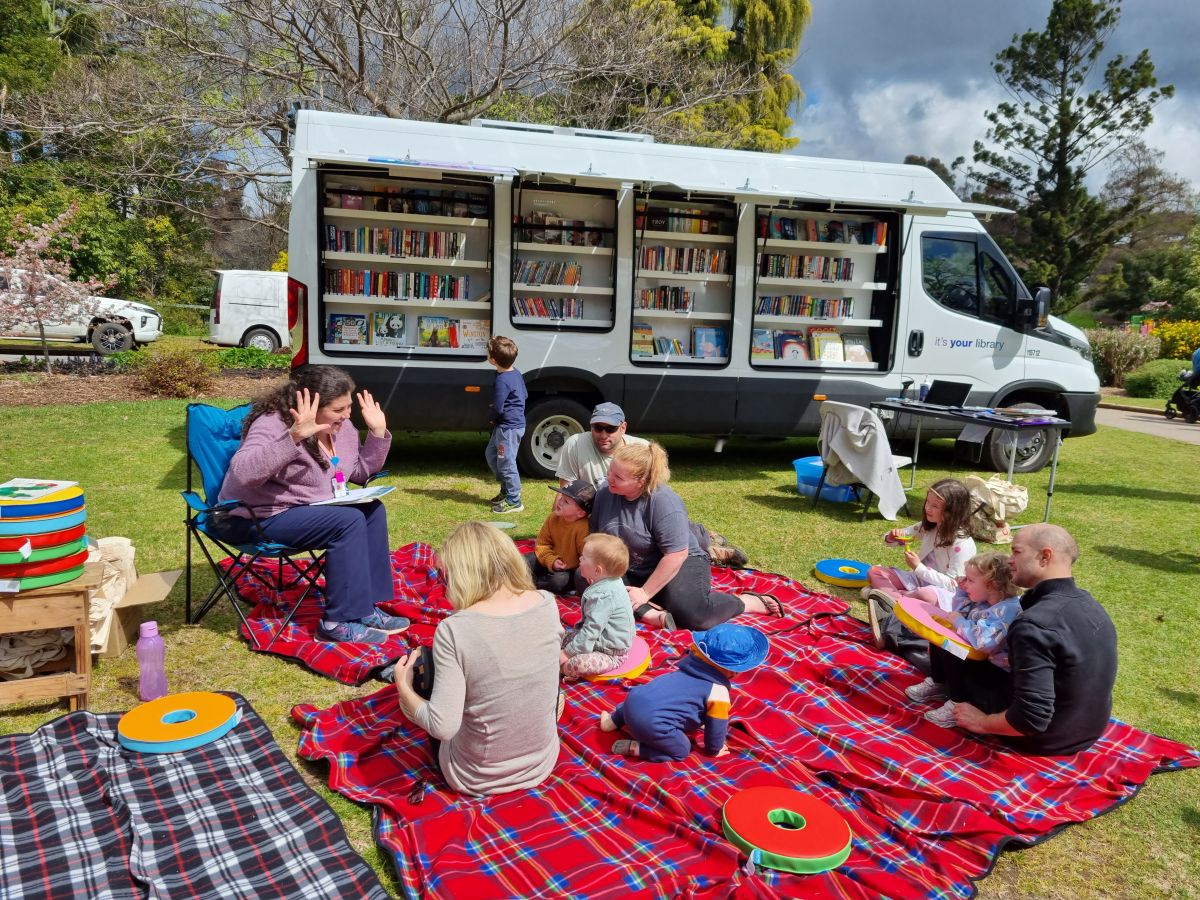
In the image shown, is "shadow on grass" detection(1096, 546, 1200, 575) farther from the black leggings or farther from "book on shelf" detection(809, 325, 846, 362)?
the black leggings

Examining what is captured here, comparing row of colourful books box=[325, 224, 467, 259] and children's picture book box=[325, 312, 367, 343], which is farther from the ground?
row of colourful books box=[325, 224, 467, 259]

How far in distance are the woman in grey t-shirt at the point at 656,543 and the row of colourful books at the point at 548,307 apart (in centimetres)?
367

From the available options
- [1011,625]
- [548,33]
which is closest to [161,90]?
[548,33]

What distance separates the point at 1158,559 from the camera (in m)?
6.32

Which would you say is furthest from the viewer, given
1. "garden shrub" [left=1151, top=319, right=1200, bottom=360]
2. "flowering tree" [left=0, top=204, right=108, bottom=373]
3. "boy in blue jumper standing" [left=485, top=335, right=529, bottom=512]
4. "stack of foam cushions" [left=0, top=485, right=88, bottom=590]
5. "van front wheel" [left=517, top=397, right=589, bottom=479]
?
"garden shrub" [left=1151, top=319, right=1200, bottom=360]

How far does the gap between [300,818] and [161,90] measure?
1304 centimetres

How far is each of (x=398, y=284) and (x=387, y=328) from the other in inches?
16.2

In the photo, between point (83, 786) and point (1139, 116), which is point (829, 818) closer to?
point (83, 786)

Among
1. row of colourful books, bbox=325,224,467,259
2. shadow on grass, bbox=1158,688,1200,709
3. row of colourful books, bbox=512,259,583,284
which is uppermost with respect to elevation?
row of colourful books, bbox=325,224,467,259

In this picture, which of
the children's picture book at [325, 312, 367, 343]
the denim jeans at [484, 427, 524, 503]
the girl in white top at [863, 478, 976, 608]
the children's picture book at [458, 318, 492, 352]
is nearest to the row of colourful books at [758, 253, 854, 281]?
the children's picture book at [458, 318, 492, 352]

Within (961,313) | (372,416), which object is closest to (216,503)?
(372,416)

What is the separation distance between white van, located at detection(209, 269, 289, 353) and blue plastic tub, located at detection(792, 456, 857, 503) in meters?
13.7

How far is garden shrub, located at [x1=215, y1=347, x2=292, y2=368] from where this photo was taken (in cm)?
1555

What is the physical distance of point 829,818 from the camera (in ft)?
9.46
